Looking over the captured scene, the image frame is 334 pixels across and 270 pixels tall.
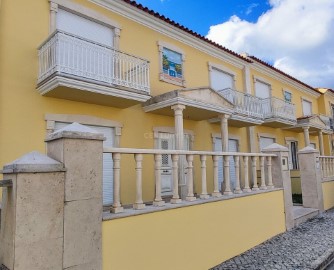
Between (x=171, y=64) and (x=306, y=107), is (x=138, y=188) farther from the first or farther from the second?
(x=306, y=107)

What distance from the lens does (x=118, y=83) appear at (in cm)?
770

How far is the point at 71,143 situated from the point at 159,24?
26.7 feet

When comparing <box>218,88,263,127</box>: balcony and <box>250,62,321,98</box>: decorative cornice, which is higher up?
<box>250,62,321,98</box>: decorative cornice

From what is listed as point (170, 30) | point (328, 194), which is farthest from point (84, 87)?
point (328, 194)

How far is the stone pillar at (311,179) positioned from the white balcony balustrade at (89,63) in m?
5.70

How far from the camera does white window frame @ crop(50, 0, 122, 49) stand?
7.53 meters

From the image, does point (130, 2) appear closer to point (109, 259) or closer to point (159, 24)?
point (159, 24)

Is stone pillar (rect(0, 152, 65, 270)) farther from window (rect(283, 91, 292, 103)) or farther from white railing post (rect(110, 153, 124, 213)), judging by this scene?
window (rect(283, 91, 292, 103))

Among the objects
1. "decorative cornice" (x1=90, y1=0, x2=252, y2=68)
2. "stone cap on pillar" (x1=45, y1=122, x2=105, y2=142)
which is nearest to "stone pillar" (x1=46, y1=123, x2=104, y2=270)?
"stone cap on pillar" (x1=45, y1=122, x2=105, y2=142)

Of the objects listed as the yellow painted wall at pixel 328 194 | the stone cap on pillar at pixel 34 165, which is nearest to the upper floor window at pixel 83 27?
the stone cap on pillar at pixel 34 165

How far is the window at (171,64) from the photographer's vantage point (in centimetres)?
1015

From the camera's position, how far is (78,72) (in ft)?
22.8

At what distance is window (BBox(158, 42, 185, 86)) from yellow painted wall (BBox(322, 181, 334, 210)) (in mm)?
6312

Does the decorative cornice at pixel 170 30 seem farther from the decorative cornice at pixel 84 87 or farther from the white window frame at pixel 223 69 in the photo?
the decorative cornice at pixel 84 87
